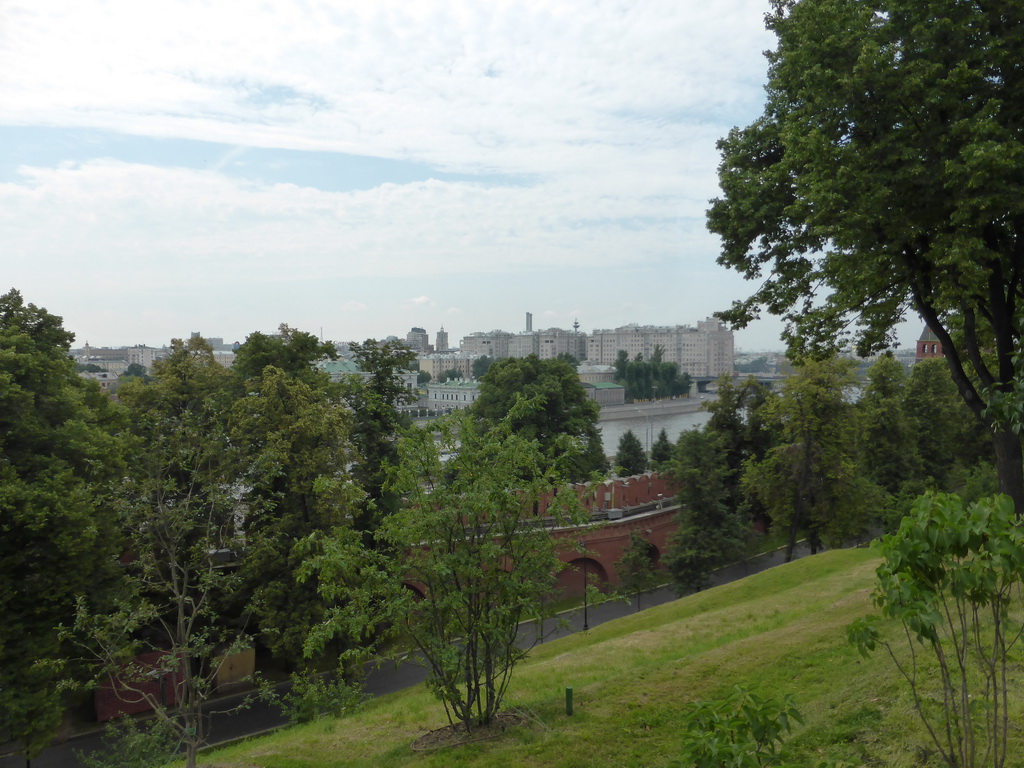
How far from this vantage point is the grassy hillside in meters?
6.15

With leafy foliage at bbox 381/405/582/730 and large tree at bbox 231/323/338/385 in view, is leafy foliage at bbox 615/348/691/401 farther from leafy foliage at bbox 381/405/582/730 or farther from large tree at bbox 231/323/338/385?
leafy foliage at bbox 381/405/582/730

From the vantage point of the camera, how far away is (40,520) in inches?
543

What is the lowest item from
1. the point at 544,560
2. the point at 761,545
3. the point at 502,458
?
the point at 761,545

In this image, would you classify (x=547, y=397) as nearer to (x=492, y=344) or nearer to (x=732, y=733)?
(x=732, y=733)

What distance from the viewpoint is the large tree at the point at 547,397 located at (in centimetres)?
3453

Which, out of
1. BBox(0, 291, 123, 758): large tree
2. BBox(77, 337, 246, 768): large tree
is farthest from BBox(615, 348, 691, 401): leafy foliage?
BBox(0, 291, 123, 758): large tree

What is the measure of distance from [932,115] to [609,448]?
182 feet

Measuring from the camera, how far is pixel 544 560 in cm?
802

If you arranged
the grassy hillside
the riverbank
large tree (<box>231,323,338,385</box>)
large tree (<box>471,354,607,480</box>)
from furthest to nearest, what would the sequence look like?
the riverbank < large tree (<box>471,354,607,480</box>) < large tree (<box>231,323,338,385</box>) < the grassy hillside

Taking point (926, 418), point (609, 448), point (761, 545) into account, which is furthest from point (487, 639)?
point (609, 448)

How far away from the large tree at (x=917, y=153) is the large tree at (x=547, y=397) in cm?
2363

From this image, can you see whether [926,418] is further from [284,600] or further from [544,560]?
[544,560]

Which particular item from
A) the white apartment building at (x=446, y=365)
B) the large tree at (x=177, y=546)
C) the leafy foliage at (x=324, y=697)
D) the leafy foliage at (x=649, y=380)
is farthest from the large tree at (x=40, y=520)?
the white apartment building at (x=446, y=365)

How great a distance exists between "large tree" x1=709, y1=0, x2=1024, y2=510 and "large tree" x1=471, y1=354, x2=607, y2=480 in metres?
23.6
